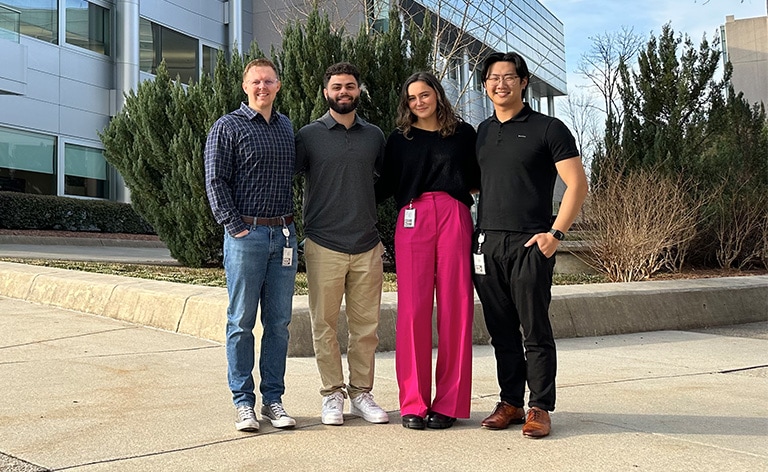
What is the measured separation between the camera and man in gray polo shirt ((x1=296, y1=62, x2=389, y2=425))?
4500 millimetres

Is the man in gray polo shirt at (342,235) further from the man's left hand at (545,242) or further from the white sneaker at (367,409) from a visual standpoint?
the man's left hand at (545,242)

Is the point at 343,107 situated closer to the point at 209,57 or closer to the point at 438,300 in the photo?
the point at 438,300

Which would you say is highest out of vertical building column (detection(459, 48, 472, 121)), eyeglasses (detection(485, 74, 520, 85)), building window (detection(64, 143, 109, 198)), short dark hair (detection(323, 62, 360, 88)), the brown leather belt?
vertical building column (detection(459, 48, 472, 121))

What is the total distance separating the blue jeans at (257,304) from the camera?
428 cm

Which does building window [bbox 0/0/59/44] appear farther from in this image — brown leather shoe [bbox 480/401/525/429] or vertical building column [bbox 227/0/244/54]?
brown leather shoe [bbox 480/401/525/429]

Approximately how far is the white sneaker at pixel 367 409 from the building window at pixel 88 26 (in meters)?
22.9

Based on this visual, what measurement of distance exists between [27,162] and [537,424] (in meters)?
21.8

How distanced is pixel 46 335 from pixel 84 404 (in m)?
2.72

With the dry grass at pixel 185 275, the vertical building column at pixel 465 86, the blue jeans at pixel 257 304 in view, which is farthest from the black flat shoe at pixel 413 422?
the vertical building column at pixel 465 86

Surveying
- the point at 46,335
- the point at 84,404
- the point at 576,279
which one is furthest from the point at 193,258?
the point at 84,404

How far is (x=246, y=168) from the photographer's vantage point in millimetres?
4348

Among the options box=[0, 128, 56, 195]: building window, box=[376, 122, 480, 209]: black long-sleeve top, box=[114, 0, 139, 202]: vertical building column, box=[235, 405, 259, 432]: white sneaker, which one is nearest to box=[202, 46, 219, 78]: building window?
box=[114, 0, 139, 202]: vertical building column

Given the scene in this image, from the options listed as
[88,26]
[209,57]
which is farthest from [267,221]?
[209,57]

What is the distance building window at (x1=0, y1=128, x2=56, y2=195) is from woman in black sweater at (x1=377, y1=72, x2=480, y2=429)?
2037cm
